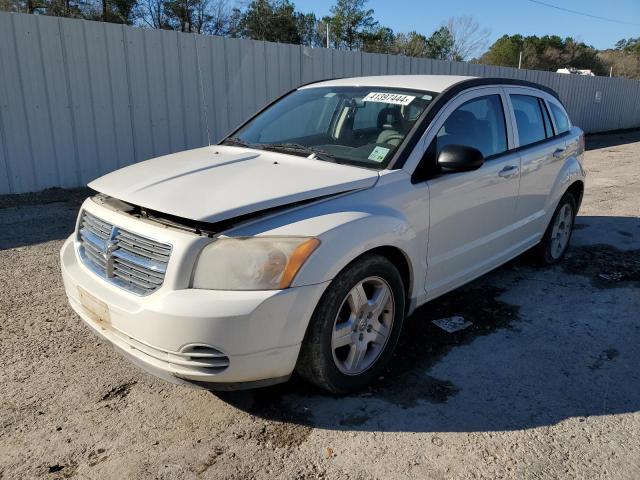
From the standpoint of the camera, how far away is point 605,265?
545cm

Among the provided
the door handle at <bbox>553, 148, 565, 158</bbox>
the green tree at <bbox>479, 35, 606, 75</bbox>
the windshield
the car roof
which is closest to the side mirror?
the windshield

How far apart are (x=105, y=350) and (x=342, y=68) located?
9221 mm

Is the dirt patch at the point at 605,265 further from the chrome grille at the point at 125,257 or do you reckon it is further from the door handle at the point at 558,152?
the chrome grille at the point at 125,257

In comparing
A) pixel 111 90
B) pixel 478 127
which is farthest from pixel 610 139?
pixel 478 127

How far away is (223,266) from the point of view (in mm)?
2545

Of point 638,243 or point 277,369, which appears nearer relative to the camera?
point 277,369

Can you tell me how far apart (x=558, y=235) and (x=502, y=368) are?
98.8 inches

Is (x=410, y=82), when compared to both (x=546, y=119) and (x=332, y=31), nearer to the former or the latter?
(x=546, y=119)

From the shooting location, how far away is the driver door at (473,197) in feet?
11.6

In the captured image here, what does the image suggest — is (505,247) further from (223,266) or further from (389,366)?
(223,266)

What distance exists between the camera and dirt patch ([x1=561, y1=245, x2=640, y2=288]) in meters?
5.01

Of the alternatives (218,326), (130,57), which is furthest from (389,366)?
(130,57)

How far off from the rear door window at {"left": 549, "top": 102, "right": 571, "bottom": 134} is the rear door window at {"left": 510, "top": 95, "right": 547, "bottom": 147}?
0.34 meters

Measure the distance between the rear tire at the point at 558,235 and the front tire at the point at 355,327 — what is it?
8.52 feet
